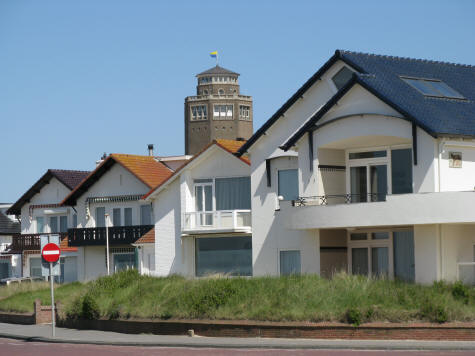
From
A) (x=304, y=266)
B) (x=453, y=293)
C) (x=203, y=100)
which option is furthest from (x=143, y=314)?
(x=203, y=100)

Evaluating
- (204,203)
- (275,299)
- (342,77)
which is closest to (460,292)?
(275,299)

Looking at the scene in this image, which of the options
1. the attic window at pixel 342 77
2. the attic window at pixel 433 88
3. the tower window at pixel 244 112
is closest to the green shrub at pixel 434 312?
the attic window at pixel 433 88

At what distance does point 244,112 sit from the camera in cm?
16362

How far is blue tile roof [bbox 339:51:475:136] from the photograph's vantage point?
108ft

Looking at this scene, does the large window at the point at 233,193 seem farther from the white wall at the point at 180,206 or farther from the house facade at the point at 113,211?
the house facade at the point at 113,211

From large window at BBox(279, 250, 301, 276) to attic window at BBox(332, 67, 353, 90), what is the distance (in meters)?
6.65

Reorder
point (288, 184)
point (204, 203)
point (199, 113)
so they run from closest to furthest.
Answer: point (288, 184) < point (204, 203) < point (199, 113)

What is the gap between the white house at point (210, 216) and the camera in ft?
144

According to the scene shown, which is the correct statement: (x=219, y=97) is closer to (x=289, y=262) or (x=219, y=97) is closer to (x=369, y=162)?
(x=289, y=262)

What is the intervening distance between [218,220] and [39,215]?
22770mm

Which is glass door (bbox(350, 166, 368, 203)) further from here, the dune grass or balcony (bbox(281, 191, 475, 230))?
the dune grass

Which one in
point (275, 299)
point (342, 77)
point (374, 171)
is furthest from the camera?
point (342, 77)

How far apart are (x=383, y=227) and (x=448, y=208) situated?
396cm

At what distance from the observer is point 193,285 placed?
32.8 metres
